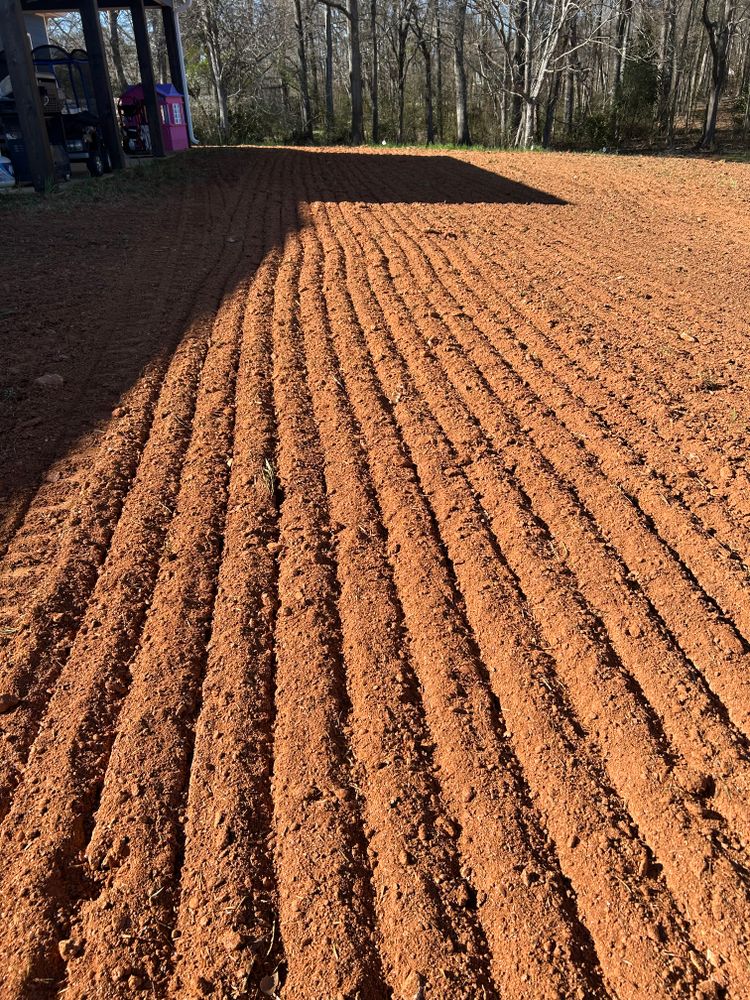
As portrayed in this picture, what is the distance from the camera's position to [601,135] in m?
30.7

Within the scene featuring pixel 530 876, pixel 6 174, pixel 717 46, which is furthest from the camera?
pixel 717 46

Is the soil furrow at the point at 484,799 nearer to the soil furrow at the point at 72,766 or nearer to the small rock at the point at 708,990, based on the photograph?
the small rock at the point at 708,990

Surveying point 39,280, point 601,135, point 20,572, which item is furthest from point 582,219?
point 601,135

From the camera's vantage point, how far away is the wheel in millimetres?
14867

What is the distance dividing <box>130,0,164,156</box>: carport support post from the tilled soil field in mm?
14059

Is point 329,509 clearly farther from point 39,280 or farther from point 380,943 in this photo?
point 39,280

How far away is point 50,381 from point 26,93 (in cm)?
959

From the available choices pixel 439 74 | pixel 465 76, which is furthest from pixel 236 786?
pixel 439 74

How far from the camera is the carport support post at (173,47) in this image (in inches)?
795

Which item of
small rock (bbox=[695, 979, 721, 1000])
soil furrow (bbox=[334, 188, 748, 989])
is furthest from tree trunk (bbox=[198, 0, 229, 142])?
small rock (bbox=[695, 979, 721, 1000])

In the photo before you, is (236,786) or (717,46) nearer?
(236,786)

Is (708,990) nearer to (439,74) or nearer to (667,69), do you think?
(667,69)

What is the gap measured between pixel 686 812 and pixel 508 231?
8535 mm

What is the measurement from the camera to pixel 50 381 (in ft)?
17.6
